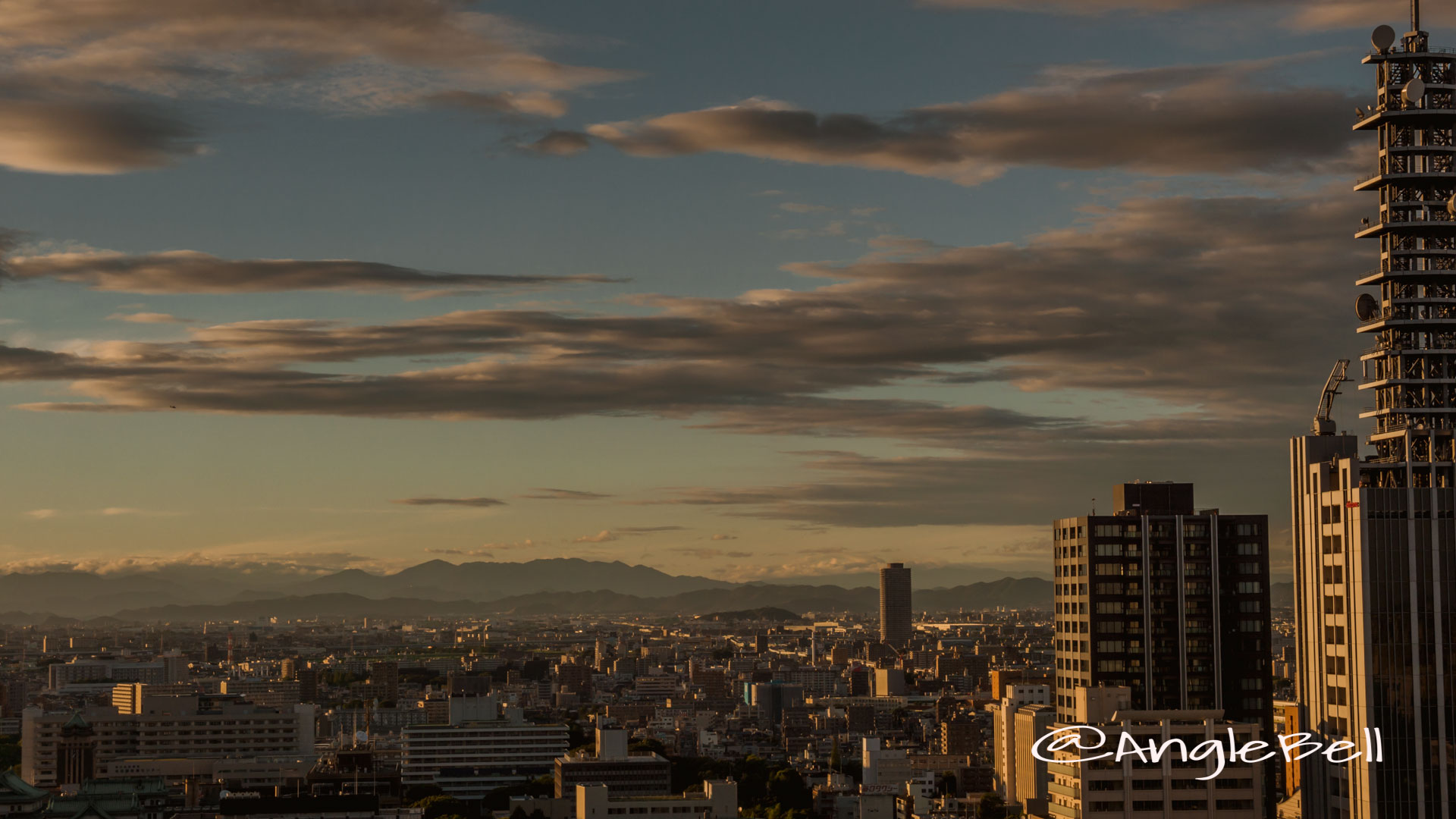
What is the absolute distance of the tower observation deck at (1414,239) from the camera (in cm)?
7925

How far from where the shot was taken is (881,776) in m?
200

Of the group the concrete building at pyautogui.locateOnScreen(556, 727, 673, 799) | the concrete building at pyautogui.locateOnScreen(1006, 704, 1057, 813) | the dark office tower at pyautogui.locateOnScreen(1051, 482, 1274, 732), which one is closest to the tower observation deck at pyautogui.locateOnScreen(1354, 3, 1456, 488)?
the dark office tower at pyautogui.locateOnScreen(1051, 482, 1274, 732)

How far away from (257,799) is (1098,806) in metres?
70.8

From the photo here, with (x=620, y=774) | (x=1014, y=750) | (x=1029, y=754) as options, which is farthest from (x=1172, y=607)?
(x=620, y=774)

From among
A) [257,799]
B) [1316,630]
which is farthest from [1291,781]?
[257,799]

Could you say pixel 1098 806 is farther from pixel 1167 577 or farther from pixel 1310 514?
pixel 1167 577

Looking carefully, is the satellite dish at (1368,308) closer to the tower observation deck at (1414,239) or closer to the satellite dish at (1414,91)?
the tower observation deck at (1414,239)

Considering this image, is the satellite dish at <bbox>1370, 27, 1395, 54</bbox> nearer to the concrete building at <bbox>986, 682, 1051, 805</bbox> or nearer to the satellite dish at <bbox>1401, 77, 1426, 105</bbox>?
the satellite dish at <bbox>1401, 77, 1426, 105</bbox>

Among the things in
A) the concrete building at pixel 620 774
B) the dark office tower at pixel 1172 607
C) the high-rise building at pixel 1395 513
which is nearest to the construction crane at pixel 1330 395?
the high-rise building at pixel 1395 513

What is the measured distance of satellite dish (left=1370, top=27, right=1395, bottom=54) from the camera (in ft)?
262

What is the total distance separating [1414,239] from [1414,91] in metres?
6.94

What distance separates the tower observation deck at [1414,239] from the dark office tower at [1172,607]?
169 feet

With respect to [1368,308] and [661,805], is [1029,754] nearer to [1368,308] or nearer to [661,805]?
[661,805]

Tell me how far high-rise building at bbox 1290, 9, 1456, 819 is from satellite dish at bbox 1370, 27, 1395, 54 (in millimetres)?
86
